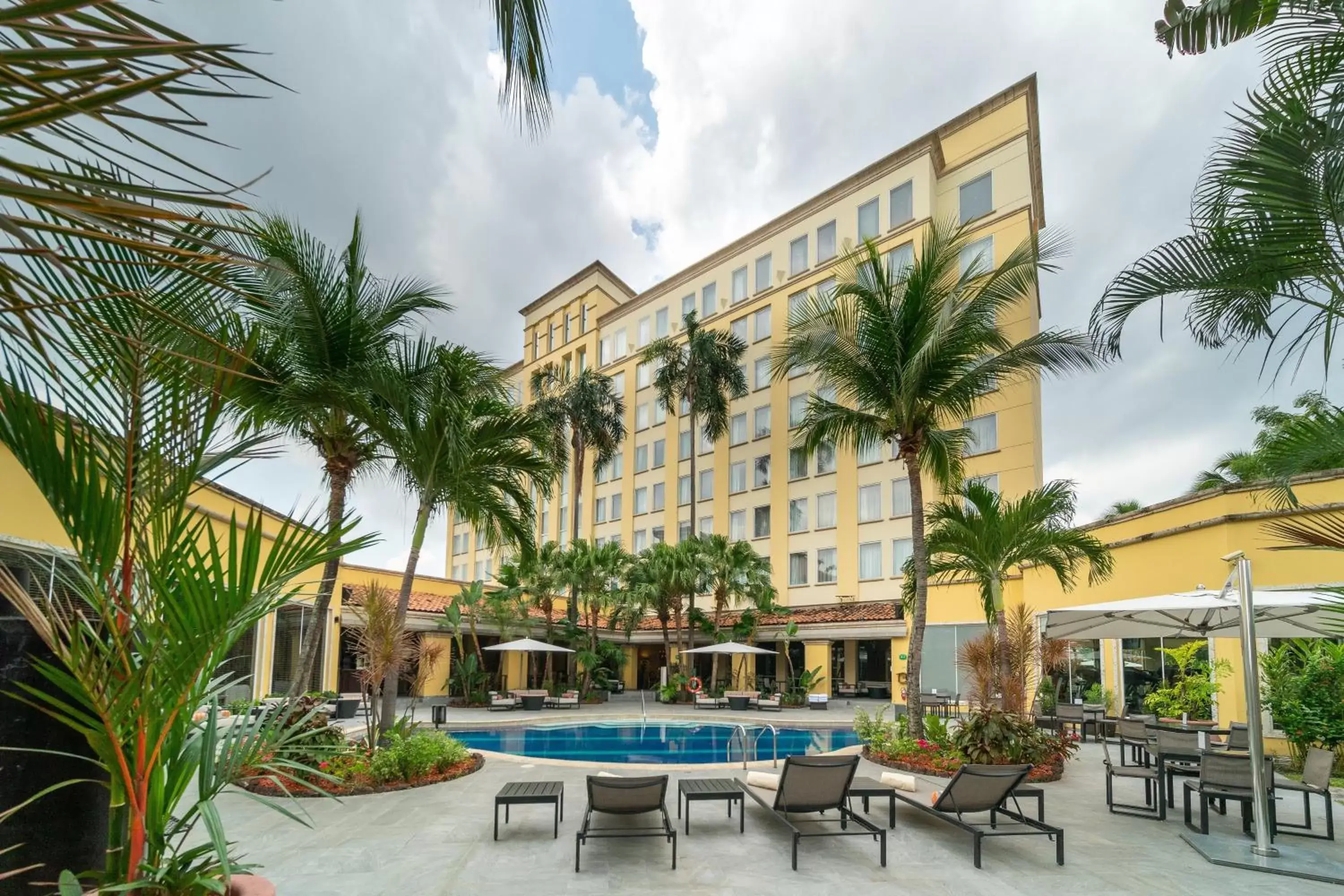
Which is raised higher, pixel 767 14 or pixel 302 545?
pixel 767 14

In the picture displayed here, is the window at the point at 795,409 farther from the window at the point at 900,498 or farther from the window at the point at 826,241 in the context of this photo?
the window at the point at 826,241

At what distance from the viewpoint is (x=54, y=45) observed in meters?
2.33

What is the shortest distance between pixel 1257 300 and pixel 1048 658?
12.2 m

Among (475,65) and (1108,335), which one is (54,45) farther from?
(1108,335)

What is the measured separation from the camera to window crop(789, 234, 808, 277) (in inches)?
1357

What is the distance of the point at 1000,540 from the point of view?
13297 mm

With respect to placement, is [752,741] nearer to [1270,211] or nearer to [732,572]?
[732,572]

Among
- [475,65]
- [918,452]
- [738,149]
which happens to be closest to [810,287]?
[738,149]

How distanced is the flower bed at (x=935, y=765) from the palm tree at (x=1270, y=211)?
22.1ft

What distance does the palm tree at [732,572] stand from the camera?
26188mm

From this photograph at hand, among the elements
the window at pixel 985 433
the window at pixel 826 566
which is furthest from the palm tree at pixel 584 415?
the window at pixel 985 433

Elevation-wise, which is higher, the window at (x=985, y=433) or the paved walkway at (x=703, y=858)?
the window at (x=985, y=433)

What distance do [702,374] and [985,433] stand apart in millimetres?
10910

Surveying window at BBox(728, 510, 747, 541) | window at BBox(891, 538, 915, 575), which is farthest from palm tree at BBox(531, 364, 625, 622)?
window at BBox(891, 538, 915, 575)
